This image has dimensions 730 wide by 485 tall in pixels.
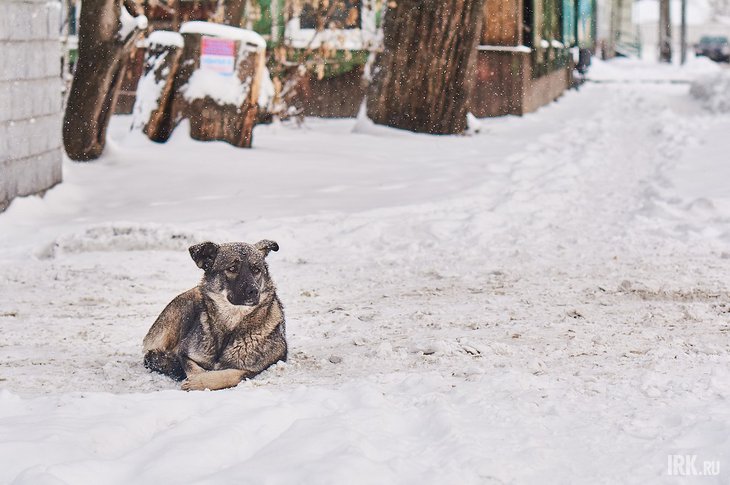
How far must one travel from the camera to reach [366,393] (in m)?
4.43

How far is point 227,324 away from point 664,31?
55.3 metres

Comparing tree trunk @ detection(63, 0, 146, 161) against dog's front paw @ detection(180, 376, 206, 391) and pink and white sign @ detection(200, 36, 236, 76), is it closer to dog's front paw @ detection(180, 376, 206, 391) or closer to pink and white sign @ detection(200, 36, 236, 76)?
pink and white sign @ detection(200, 36, 236, 76)

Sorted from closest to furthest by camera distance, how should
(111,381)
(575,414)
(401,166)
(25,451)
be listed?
(25,451), (575,414), (111,381), (401,166)

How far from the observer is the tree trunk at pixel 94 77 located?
443 inches

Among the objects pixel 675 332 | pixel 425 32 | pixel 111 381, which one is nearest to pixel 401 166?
pixel 425 32

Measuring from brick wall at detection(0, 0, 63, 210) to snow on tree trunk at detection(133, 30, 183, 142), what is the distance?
7.73 ft

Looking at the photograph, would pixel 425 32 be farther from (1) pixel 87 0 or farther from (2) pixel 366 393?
(2) pixel 366 393

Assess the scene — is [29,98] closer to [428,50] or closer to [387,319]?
[387,319]

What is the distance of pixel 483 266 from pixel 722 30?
4167 inches

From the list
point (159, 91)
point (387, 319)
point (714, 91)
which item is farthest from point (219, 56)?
point (714, 91)

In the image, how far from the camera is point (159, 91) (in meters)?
12.5

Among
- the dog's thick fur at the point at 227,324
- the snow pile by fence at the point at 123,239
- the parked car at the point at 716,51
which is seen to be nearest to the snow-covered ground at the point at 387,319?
the snow pile by fence at the point at 123,239

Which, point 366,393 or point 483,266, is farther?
point 483,266

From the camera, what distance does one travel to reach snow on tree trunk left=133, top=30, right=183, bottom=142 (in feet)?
40.9
